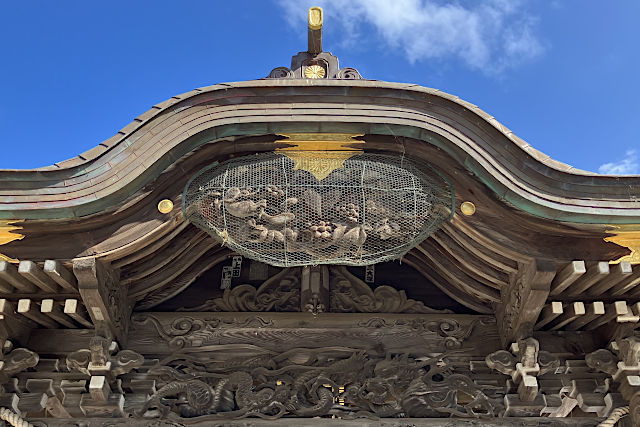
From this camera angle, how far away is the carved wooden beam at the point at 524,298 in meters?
5.82

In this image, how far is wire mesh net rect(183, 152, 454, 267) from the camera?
5805 millimetres

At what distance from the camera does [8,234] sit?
5.93 meters

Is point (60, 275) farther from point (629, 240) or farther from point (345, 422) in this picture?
point (629, 240)

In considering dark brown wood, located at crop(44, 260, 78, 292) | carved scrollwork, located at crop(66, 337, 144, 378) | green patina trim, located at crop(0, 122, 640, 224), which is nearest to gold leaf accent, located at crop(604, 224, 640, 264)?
green patina trim, located at crop(0, 122, 640, 224)

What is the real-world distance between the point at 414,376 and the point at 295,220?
1.63m

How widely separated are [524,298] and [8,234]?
4.03m

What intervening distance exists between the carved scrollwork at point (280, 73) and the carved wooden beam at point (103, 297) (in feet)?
6.80

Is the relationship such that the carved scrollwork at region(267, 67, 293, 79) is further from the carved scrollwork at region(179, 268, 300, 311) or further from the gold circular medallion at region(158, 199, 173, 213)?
the carved scrollwork at region(179, 268, 300, 311)

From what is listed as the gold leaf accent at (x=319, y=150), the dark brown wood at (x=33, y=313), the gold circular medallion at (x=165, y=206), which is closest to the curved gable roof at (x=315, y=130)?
the gold leaf accent at (x=319, y=150)

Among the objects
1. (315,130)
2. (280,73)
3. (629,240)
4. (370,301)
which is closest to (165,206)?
(315,130)

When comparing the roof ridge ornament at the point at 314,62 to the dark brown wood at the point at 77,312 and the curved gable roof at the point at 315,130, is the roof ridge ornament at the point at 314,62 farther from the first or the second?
the dark brown wood at the point at 77,312

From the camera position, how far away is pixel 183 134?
5887 mm

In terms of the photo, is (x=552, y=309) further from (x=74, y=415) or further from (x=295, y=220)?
(x=74, y=415)

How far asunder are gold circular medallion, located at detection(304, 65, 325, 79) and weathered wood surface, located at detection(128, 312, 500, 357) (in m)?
2.04
